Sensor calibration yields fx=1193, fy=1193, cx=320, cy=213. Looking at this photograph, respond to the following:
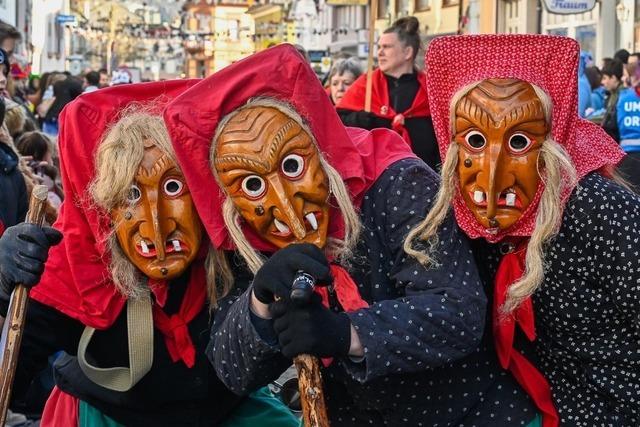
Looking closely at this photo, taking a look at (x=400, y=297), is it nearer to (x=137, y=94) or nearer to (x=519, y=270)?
(x=519, y=270)

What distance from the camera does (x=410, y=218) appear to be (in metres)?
2.73

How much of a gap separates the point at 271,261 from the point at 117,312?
32.7 inches

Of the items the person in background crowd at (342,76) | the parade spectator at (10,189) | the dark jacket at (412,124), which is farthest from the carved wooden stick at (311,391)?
the person in background crowd at (342,76)

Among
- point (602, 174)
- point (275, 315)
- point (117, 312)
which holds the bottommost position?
point (117, 312)

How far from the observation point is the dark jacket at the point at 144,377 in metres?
3.14

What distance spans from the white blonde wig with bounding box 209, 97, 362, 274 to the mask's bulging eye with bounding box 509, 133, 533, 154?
39 centimetres

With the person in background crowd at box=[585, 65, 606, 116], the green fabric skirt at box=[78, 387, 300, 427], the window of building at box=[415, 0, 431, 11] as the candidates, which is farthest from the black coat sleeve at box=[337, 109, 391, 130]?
the window of building at box=[415, 0, 431, 11]

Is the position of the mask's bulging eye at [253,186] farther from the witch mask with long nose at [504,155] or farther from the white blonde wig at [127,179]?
the witch mask with long nose at [504,155]

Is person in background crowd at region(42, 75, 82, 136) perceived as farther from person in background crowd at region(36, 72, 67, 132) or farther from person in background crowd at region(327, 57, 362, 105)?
person in background crowd at region(327, 57, 362, 105)

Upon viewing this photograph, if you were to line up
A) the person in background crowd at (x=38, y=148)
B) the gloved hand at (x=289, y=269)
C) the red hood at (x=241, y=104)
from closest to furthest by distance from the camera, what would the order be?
the gloved hand at (x=289, y=269) < the red hood at (x=241, y=104) < the person in background crowd at (x=38, y=148)

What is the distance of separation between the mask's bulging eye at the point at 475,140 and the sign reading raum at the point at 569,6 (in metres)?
12.1

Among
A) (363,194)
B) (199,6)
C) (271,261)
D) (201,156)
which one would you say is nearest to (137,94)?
(201,156)

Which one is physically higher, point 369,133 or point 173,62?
point 369,133

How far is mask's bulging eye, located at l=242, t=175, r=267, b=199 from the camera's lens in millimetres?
2691
